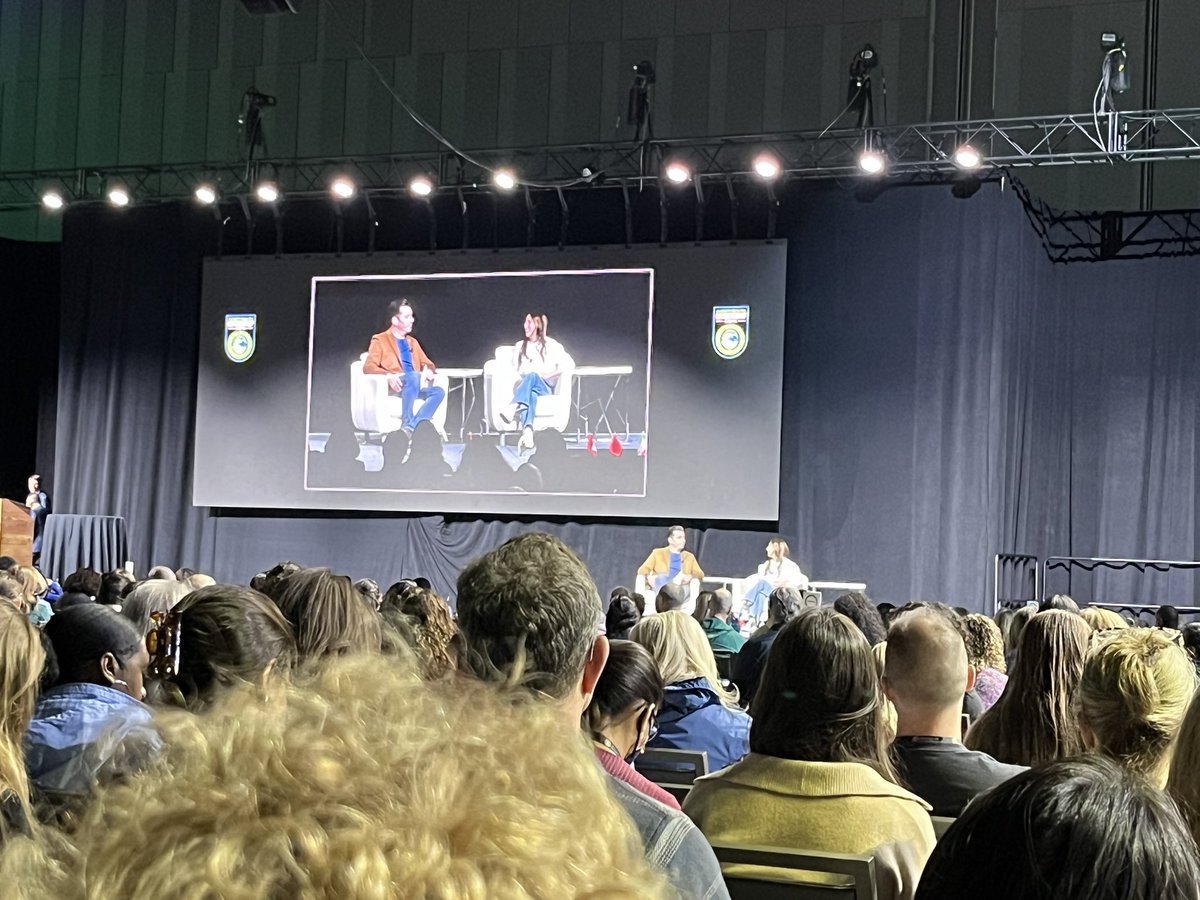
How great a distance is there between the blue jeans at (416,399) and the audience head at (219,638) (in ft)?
34.3

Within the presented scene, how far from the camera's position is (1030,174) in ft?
41.8

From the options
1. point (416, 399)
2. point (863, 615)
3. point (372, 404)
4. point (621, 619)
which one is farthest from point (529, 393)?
point (863, 615)

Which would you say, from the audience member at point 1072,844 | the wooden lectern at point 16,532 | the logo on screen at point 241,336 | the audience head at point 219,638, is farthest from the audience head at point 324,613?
the logo on screen at point 241,336

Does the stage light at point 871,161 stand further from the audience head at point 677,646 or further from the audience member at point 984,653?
the audience head at point 677,646

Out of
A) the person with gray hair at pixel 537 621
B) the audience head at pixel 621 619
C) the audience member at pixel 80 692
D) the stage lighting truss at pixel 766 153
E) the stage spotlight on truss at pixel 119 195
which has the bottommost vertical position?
the audience head at pixel 621 619

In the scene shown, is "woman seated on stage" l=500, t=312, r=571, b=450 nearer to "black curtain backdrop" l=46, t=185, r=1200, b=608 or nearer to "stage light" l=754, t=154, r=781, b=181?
"black curtain backdrop" l=46, t=185, r=1200, b=608

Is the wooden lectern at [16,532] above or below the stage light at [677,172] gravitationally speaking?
below

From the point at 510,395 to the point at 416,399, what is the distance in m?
0.94

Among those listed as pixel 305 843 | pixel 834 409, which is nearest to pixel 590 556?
pixel 834 409

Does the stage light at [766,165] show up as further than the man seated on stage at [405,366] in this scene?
No

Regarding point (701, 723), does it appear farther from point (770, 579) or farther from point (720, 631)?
point (770, 579)

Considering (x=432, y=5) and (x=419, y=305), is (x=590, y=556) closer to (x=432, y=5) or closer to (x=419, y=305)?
(x=419, y=305)

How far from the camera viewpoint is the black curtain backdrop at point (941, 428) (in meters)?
11.4

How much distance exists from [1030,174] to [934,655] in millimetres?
10898
